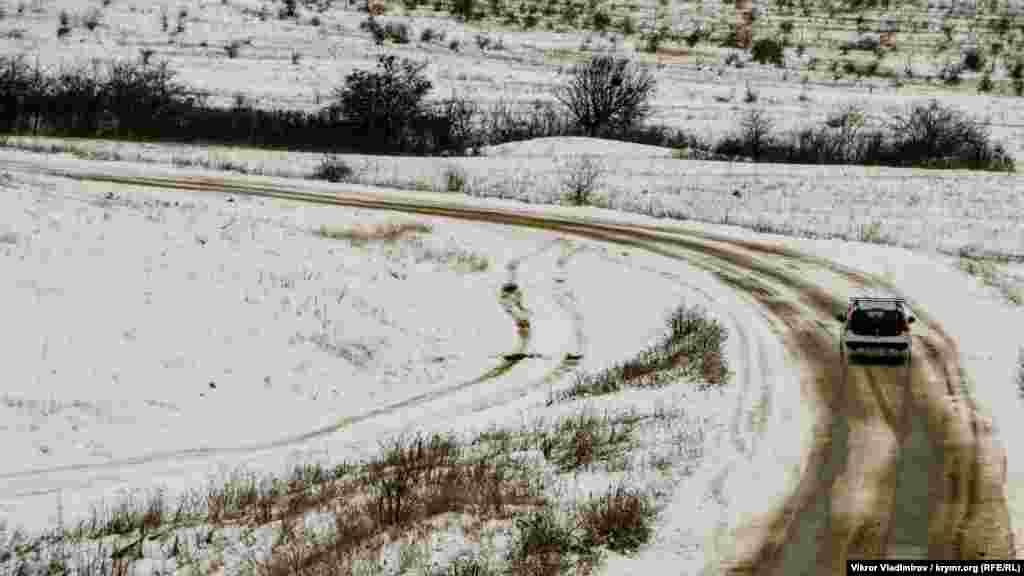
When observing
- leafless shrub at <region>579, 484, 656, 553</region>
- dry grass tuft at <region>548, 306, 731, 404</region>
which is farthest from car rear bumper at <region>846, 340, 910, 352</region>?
leafless shrub at <region>579, 484, 656, 553</region>

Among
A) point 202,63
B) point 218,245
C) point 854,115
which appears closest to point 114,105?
point 202,63

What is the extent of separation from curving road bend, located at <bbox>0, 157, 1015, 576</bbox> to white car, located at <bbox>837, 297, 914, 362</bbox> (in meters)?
0.30

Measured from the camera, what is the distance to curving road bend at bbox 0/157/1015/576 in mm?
10062

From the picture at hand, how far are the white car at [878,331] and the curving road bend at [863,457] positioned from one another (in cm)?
30

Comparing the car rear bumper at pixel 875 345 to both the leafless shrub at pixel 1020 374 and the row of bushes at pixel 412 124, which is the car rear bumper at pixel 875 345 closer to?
the leafless shrub at pixel 1020 374

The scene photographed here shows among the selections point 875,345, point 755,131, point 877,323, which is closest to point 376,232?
point 877,323

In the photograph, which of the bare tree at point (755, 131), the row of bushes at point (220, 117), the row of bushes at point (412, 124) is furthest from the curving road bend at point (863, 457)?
the row of bushes at point (220, 117)

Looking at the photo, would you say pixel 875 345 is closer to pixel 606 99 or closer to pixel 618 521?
pixel 618 521

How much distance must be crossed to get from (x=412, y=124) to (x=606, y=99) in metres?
8.88

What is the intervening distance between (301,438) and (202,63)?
42.1 m

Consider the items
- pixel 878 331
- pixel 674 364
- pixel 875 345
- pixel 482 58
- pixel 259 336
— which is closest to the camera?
pixel 875 345

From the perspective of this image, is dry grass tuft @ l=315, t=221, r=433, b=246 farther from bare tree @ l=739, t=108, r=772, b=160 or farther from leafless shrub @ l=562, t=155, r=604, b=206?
bare tree @ l=739, t=108, r=772, b=160

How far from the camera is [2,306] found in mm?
18906

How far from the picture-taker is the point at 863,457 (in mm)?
12938
